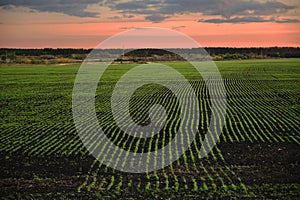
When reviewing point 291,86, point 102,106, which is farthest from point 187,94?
point 291,86

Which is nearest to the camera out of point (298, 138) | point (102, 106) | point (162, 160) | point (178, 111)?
point (162, 160)

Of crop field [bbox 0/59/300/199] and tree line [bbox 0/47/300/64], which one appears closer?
crop field [bbox 0/59/300/199]

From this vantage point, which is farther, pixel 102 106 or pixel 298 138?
pixel 102 106

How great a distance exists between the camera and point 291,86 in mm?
37312

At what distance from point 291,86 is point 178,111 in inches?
703

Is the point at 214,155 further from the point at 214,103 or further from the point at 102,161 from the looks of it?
the point at 214,103

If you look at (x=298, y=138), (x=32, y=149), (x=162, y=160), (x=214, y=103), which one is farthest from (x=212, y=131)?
(x=214, y=103)

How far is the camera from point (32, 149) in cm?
1505

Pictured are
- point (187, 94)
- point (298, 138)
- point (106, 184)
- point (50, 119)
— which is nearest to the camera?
point (106, 184)

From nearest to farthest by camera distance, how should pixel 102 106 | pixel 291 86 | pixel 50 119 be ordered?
pixel 50 119 < pixel 102 106 < pixel 291 86

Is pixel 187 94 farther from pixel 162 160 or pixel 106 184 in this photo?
pixel 106 184

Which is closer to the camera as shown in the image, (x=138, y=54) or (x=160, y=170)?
(x=160, y=170)

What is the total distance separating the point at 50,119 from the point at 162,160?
9.30m

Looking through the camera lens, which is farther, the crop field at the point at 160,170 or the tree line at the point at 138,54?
the tree line at the point at 138,54
